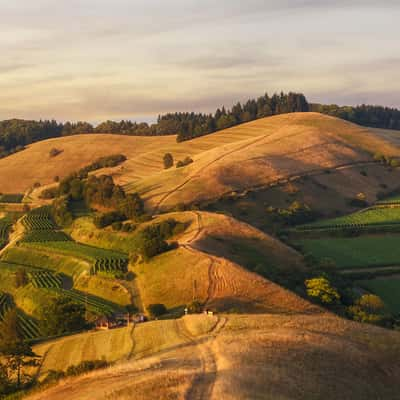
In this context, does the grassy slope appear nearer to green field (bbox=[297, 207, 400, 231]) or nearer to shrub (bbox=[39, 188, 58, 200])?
green field (bbox=[297, 207, 400, 231])

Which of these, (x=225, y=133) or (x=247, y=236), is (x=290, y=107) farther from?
(x=247, y=236)

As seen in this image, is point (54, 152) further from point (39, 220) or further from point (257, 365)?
point (257, 365)

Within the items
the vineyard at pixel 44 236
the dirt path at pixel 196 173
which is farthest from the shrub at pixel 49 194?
the dirt path at pixel 196 173

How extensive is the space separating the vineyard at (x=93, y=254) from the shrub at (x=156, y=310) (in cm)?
1431

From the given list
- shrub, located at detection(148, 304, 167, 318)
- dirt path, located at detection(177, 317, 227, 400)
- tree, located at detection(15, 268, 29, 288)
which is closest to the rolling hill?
dirt path, located at detection(177, 317, 227, 400)

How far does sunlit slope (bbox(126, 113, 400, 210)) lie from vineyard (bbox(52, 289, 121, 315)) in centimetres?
2876

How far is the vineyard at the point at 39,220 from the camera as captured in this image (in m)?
96.6

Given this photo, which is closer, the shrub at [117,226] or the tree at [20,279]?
the tree at [20,279]

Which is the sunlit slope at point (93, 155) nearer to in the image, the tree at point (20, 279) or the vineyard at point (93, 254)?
the vineyard at point (93, 254)

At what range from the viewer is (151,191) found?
103500mm

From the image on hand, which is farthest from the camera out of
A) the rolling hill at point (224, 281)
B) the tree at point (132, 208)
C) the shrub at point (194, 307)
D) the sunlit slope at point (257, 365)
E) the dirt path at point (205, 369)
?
the tree at point (132, 208)

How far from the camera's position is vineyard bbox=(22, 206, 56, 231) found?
96594 mm

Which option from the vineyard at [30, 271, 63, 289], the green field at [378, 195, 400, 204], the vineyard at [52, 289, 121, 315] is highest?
the green field at [378, 195, 400, 204]

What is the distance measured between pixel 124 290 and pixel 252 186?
45.3 metres
